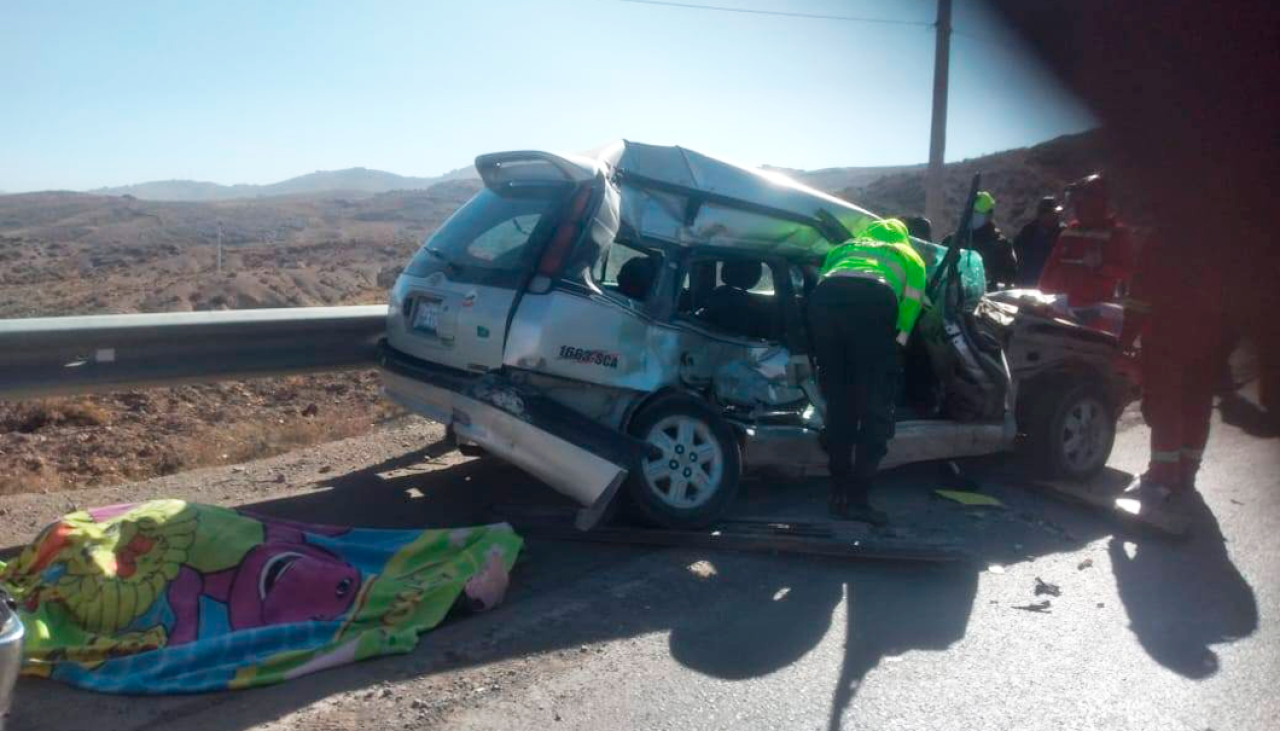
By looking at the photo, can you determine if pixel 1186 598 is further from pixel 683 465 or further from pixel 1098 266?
pixel 1098 266

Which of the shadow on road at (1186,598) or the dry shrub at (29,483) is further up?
the shadow on road at (1186,598)

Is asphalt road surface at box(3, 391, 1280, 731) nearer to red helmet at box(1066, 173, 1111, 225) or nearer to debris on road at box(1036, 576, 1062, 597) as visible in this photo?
debris on road at box(1036, 576, 1062, 597)

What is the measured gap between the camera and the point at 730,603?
534cm

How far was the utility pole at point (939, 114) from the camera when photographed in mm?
13320

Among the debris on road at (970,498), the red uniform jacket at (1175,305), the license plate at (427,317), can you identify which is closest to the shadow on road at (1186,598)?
the debris on road at (970,498)

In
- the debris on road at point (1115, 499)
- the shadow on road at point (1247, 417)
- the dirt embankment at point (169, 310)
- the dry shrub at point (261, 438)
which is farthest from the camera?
the shadow on road at point (1247, 417)

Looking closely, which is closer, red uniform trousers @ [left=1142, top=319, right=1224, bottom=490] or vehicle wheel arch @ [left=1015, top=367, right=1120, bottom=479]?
red uniform trousers @ [left=1142, top=319, right=1224, bottom=490]

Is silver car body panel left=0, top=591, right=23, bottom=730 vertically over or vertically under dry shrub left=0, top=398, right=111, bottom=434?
over

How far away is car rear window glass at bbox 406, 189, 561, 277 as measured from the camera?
6070 millimetres

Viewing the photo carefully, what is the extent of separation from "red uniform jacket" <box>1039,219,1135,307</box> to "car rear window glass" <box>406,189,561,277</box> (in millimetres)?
4182

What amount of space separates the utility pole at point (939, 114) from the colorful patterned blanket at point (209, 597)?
31.8 ft

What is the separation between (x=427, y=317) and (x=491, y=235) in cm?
55

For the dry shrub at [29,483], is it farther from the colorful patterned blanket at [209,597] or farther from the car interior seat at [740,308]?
the car interior seat at [740,308]

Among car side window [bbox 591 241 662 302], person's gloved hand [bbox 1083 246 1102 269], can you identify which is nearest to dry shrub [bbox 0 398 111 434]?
car side window [bbox 591 241 662 302]
